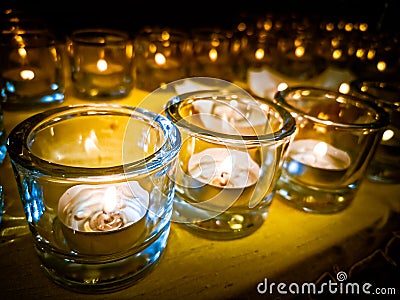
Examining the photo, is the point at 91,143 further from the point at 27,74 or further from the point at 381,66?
the point at 381,66

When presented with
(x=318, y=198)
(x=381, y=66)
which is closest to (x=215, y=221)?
(x=318, y=198)

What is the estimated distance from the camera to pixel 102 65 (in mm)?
730

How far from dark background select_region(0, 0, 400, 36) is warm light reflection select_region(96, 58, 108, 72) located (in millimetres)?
408

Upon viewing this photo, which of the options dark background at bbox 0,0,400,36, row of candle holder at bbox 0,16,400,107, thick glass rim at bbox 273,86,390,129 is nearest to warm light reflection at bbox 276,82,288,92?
row of candle holder at bbox 0,16,400,107

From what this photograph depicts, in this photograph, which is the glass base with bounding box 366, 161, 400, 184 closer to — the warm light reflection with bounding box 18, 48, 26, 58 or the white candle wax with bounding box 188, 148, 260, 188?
the white candle wax with bounding box 188, 148, 260, 188

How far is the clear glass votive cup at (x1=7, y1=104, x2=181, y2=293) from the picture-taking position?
318 mm

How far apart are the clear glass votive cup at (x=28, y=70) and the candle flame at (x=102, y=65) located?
0.08 metres

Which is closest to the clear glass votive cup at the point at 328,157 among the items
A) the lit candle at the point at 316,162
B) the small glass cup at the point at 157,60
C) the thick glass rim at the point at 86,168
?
the lit candle at the point at 316,162

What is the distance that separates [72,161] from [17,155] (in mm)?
157

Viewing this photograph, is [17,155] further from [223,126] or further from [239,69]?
[239,69]

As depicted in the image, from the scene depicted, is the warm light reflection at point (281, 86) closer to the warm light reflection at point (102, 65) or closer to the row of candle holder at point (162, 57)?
the row of candle holder at point (162, 57)

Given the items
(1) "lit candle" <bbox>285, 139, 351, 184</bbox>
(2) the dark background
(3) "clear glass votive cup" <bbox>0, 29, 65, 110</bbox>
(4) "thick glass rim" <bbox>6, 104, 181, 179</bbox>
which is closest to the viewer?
(4) "thick glass rim" <bbox>6, 104, 181, 179</bbox>

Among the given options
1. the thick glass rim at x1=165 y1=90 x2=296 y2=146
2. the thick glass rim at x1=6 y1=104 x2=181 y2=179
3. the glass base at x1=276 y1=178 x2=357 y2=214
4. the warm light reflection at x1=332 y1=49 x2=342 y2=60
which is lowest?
the glass base at x1=276 y1=178 x2=357 y2=214

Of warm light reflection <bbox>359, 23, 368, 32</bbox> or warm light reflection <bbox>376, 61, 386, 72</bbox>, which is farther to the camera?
warm light reflection <bbox>359, 23, 368, 32</bbox>
